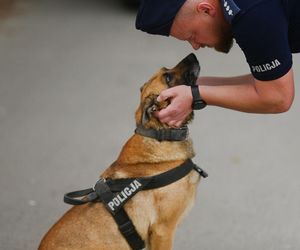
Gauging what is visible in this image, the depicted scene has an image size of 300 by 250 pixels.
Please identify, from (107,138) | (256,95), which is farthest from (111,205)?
(107,138)

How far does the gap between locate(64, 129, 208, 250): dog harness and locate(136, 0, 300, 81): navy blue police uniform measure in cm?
88

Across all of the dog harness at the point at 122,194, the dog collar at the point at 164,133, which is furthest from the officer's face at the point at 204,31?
the dog harness at the point at 122,194

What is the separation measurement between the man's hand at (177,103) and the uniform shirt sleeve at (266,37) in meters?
0.44

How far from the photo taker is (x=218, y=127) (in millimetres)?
5387

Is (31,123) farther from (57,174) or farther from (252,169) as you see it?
(252,169)

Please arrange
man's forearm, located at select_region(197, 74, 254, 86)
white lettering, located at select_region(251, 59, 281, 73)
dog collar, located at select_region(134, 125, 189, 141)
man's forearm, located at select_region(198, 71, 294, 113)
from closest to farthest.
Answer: white lettering, located at select_region(251, 59, 281, 73)
man's forearm, located at select_region(198, 71, 294, 113)
man's forearm, located at select_region(197, 74, 254, 86)
dog collar, located at select_region(134, 125, 189, 141)

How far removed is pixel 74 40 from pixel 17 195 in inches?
141

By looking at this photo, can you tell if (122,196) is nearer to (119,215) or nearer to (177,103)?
(119,215)

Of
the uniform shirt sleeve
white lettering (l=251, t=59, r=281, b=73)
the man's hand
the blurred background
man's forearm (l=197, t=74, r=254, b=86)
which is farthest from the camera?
the blurred background

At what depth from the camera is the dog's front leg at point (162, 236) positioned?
3229 mm

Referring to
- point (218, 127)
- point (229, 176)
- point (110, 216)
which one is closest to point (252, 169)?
point (229, 176)

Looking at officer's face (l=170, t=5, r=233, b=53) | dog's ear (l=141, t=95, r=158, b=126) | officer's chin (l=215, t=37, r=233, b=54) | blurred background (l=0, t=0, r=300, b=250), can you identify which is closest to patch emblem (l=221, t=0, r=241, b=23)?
officer's face (l=170, t=5, r=233, b=53)

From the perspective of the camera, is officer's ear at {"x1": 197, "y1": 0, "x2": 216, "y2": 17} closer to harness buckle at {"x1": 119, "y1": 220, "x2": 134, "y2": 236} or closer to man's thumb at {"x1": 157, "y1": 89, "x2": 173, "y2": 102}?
man's thumb at {"x1": 157, "y1": 89, "x2": 173, "y2": 102}

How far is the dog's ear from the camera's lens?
125 inches
